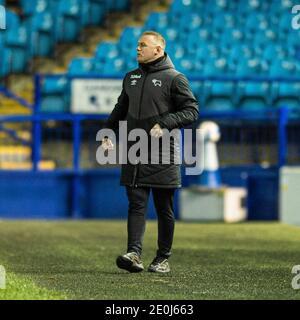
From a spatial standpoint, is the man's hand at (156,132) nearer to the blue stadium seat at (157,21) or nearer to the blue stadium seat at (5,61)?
the blue stadium seat at (5,61)

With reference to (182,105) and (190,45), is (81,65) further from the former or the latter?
(182,105)

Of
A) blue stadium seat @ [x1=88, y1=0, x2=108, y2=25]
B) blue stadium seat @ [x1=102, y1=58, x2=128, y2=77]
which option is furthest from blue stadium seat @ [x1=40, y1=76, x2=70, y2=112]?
blue stadium seat @ [x1=88, y1=0, x2=108, y2=25]

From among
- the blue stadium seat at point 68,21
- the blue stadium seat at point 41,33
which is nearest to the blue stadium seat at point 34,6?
the blue stadium seat at point 41,33

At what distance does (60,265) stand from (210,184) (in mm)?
6944

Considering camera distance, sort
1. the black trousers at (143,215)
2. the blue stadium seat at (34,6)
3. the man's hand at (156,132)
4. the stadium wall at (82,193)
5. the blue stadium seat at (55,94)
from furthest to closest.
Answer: the blue stadium seat at (34,6), the blue stadium seat at (55,94), the stadium wall at (82,193), the black trousers at (143,215), the man's hand at (156,132)

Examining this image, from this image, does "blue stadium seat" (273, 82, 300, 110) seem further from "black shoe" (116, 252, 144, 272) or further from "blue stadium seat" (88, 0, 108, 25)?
"black shoe" (116, 252, 144, 272)

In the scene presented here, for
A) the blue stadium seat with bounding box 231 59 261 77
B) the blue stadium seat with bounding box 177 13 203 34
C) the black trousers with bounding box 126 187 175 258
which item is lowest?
the black trousers with bounding box 126 187 175 258

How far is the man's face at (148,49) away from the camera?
6469mm

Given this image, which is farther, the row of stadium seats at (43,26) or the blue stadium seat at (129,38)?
the blue stadium seat at (129,38)

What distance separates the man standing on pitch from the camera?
650cm

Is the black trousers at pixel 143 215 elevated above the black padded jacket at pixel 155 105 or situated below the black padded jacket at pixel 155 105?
below

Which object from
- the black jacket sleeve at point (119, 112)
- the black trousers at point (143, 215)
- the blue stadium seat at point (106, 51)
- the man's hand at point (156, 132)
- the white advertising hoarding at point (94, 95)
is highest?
the blue stadium seat at point (106, 51)

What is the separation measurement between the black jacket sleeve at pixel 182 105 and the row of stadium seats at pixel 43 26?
1106cm

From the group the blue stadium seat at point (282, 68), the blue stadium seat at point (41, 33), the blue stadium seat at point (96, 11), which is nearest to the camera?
the blue stadium seat at point (282, 68)
